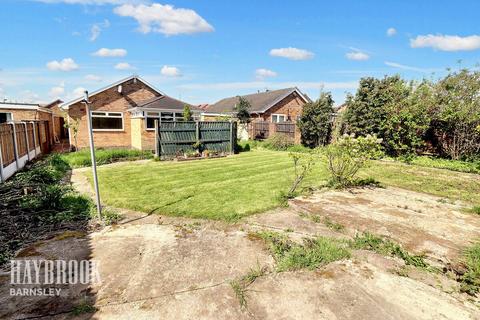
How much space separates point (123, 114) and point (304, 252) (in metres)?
17.8

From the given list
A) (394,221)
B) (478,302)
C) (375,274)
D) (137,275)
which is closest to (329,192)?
(394,221)

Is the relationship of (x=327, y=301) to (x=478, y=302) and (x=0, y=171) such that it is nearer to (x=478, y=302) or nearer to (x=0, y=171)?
(x=478, y=302)

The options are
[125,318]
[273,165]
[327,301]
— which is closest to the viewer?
[125,318]

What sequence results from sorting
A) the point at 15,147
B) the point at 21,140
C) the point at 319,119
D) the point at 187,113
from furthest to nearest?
the point at 319,119 → the point at 187,113 → the point at 21,140 → the point at 15,147

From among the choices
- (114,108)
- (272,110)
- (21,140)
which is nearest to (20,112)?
(114,108)

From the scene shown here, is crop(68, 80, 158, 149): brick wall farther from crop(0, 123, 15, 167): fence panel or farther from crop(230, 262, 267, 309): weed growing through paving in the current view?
crop(230, 262, 267, 309): weed growing through paving

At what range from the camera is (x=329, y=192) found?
7836mm

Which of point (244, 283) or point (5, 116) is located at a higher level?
point (5, 116)

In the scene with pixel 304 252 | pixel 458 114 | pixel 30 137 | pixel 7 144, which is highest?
pixel 458 114

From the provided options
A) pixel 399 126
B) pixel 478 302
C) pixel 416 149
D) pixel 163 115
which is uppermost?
pixel 163 115

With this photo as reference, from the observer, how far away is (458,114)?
42.0ft

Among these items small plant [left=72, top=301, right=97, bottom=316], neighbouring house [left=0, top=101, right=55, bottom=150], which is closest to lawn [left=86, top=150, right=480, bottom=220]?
small plant [left=72, top=301, right=97, bottom=316]

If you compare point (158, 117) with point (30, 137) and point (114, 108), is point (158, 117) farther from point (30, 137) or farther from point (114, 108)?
point (30, 137)

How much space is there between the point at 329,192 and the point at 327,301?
16.4ft
